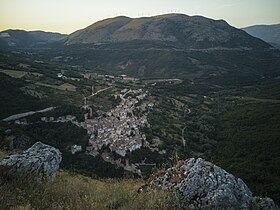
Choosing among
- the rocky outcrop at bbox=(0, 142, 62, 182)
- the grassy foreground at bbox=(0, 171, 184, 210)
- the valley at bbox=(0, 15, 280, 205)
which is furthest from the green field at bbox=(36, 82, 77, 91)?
the grassy foreground at bbox=(0, 171, 184, 210)

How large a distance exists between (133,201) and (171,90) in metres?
138

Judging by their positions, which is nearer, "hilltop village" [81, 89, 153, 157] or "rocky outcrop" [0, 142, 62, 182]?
"rocky outcrop" [0, 142, 62, 182]

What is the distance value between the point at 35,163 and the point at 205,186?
506 cm

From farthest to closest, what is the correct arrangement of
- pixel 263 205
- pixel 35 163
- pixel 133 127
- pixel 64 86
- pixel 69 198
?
pixel 64 86 < pixel 133 127 < pixel 35 163 < pixel 263 205 < pixel 69 198

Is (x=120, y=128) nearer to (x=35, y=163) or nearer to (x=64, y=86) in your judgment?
(x=64, y=86)

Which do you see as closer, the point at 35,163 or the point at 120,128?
the point at 35,163

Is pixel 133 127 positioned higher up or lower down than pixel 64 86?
lower down

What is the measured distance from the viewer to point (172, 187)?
837cm

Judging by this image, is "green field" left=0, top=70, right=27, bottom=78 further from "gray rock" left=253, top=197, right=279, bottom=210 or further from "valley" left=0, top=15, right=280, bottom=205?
"gray rock" left=253, top=197, right=279, bottom=210

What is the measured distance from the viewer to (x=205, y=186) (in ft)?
26.6

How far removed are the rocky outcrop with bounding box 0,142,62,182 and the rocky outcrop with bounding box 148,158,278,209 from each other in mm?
3213

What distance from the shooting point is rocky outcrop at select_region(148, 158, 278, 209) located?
7.62 m

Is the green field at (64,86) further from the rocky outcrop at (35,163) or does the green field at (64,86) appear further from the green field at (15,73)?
the rocky outcrop at (35,163)

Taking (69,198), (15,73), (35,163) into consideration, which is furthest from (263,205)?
(15,73)
